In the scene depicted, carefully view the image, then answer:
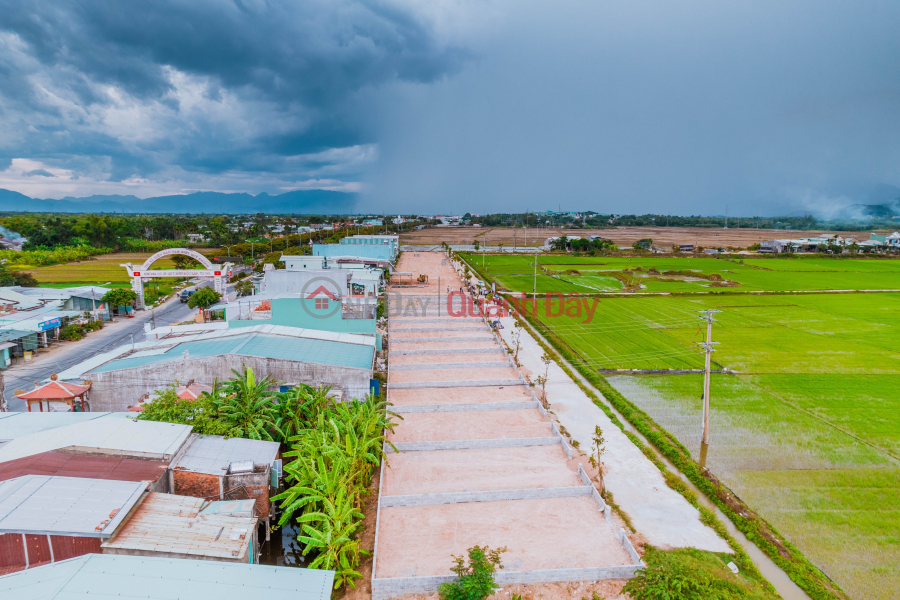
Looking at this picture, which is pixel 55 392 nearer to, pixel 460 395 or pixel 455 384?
pixel 460 395

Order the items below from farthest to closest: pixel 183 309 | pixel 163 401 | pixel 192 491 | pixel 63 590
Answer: pixel 183 309, pixel 163 401, pixel 192 491, pixel 63 590

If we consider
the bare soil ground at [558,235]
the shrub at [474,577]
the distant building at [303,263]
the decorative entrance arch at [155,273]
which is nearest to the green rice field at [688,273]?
the distant building at [303,263]

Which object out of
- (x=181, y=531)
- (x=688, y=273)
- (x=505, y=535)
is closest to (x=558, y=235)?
(x=688, y=273)

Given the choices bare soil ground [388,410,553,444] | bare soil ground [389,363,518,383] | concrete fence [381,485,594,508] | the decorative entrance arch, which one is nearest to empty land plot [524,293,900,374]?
bare soil ground [389,363,518,383]

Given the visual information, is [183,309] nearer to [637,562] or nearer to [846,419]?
Answer: [637,562]

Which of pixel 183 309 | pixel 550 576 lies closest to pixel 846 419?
pixel 550 576
